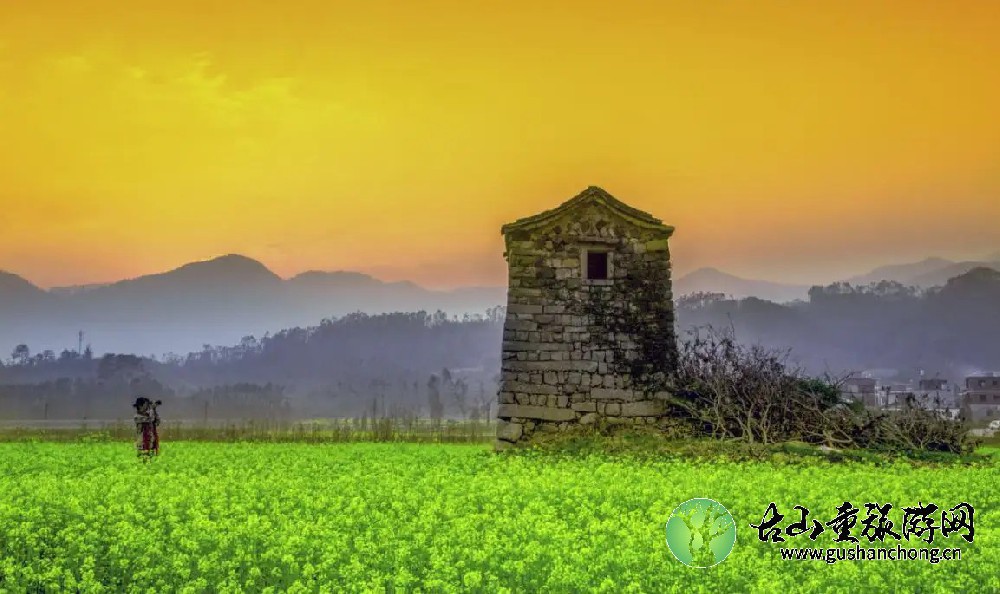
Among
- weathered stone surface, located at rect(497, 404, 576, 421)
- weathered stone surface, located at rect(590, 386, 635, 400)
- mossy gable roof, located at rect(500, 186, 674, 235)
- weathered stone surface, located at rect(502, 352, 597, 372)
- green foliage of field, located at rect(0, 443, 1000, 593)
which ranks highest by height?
mossy gable roof, located at rect(500, 186, 674, 235)

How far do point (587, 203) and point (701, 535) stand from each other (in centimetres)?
1694

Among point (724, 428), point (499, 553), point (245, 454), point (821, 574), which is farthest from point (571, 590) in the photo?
point (245, 454)

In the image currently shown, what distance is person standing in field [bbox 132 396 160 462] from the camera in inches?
1002

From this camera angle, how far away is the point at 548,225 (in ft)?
93.4

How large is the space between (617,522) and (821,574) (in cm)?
313

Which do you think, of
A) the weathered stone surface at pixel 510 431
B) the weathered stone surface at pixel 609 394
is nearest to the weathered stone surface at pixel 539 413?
the weathered stone surface at pixel 510 431

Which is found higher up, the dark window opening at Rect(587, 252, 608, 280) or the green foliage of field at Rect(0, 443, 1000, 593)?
the dark window opening at Rect(587, 252, 608, 280)

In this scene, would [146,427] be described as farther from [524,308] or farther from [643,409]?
[643,409]

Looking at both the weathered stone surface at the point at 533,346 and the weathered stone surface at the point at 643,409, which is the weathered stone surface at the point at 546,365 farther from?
the weathered stone surface at the point at 643,409

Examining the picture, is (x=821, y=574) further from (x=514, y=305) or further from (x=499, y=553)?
(x=514, y=305)

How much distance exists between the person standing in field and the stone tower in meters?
8.81

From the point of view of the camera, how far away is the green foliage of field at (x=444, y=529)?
1085cm

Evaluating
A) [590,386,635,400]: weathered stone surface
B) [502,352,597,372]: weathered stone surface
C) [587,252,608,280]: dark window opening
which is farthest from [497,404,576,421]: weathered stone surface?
[587,252,608,280]: dark window opening

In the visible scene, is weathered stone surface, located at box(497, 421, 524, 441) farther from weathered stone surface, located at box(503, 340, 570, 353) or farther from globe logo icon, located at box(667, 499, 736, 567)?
globe logo icon, located at box(667, 499, 736, 567)
